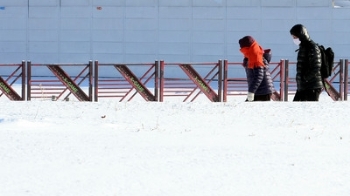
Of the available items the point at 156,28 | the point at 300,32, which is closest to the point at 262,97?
the point at 300,32

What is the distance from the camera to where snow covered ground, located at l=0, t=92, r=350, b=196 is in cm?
714

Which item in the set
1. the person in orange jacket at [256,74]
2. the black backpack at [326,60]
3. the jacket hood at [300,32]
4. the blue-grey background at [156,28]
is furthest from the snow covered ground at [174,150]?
the blue-grey background at [156,28]

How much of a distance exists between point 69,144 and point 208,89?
1046 cm

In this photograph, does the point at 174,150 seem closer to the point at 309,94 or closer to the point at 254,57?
the point at 309,94

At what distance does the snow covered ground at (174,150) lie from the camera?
7.14m

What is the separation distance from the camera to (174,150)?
28.5 ft

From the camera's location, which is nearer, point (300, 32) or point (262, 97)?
point (300, 32)

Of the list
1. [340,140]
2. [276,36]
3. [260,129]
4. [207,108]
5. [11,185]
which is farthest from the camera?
[276,36]

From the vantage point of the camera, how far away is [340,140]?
9680 mm

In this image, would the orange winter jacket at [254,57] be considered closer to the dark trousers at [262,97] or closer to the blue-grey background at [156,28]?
the dark trousers at [262,97]

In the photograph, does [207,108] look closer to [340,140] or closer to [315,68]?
[315,68]

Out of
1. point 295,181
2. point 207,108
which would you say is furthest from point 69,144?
point 207,108

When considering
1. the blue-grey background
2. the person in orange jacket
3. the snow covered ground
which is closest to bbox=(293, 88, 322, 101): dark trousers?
the snow covered ground

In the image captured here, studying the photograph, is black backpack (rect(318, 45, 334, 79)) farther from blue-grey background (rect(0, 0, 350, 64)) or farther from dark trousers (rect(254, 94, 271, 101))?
blue-grey background (rect(0, 0, 350, 64))
